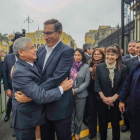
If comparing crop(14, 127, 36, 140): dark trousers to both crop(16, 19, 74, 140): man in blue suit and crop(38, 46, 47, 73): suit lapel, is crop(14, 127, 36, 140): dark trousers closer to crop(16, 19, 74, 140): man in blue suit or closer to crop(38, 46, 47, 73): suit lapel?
crop(16, 19, 74, 140): man in blue suit

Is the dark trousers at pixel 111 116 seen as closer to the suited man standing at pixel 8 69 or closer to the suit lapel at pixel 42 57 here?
the suit lapel at pixel 42 57

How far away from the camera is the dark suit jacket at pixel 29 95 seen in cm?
159

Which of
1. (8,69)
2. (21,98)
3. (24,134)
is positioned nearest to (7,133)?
(8,69)

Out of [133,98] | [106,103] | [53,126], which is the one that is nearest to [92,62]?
[106,103]

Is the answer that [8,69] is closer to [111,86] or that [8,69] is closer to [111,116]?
[111,86]

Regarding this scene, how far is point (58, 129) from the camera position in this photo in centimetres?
195

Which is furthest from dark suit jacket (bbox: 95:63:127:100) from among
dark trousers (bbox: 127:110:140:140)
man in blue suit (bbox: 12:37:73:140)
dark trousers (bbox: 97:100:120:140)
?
man in blue suit (bbox: 12:37:73:140)

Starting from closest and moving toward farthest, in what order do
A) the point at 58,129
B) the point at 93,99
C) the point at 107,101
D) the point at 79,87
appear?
1. the point at 58,129
2. the point at 107,101
3. the point at 79,87
4. the point at 93,99

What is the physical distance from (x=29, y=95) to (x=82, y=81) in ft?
5.66

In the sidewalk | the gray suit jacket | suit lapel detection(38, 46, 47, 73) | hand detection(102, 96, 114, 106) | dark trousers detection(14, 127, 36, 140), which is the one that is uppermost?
suit lapel detection(38, 46, 47, 73)

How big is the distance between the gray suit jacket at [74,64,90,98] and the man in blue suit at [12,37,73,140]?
1237 millimetres

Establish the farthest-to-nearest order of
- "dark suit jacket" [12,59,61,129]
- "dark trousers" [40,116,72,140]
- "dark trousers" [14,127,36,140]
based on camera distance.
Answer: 1. "dark trousers" [40,116,72,140]
2. "dark trousers" [14,127,36,140]
3. "dark suit jacket" [12,59,61,129]

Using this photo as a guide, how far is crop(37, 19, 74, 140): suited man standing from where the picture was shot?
5.78 feet

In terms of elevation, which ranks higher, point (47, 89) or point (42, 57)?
point (42, 57)
